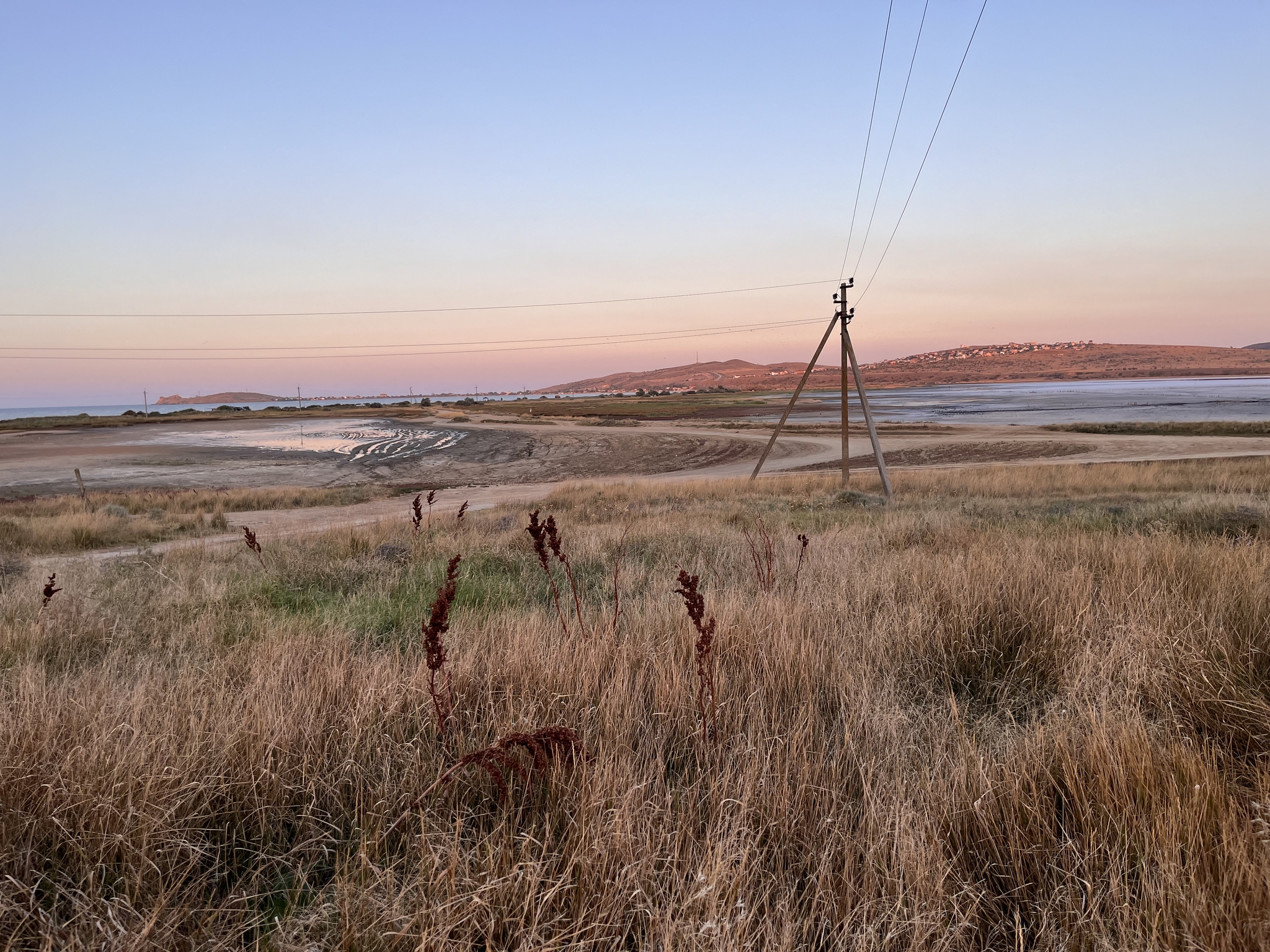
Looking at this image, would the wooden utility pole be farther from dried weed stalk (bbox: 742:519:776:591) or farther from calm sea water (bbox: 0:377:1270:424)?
calm sea water (bbox: 0:377:1270:424)

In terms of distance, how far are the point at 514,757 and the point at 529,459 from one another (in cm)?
4132

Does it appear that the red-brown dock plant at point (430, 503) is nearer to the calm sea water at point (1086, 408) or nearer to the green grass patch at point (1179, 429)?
the green grass patch at point (1179, 429)

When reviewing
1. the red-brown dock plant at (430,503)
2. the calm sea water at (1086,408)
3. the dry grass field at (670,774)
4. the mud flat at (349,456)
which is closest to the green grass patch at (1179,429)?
the calm sea water at (1086,408)

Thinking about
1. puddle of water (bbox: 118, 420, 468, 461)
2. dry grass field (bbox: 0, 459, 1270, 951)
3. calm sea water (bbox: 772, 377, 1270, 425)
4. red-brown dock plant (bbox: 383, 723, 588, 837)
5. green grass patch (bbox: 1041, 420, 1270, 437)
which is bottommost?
green grass patch (bbox: 1041, 420, 1270, 437)

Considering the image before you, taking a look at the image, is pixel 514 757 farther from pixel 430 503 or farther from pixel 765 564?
pixel 765 564

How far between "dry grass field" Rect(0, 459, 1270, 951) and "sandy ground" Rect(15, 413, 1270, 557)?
54.3 ft

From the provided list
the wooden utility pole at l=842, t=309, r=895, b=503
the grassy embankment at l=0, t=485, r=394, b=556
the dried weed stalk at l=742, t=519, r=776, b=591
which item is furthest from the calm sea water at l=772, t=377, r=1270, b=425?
the dried weed stalk at l=742, t=519, r=776, b=591

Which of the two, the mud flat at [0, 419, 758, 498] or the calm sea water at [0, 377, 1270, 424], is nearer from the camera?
the mud flat at [0, 419, 758, 498]

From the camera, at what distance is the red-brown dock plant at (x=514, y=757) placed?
1.96 m

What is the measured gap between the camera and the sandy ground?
29.6 meters

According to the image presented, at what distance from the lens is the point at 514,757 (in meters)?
2.19

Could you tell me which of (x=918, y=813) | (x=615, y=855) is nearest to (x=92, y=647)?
(x=615, y=855)

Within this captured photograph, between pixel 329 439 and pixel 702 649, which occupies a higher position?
pixel 329 439

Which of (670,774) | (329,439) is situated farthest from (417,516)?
(329,439)
